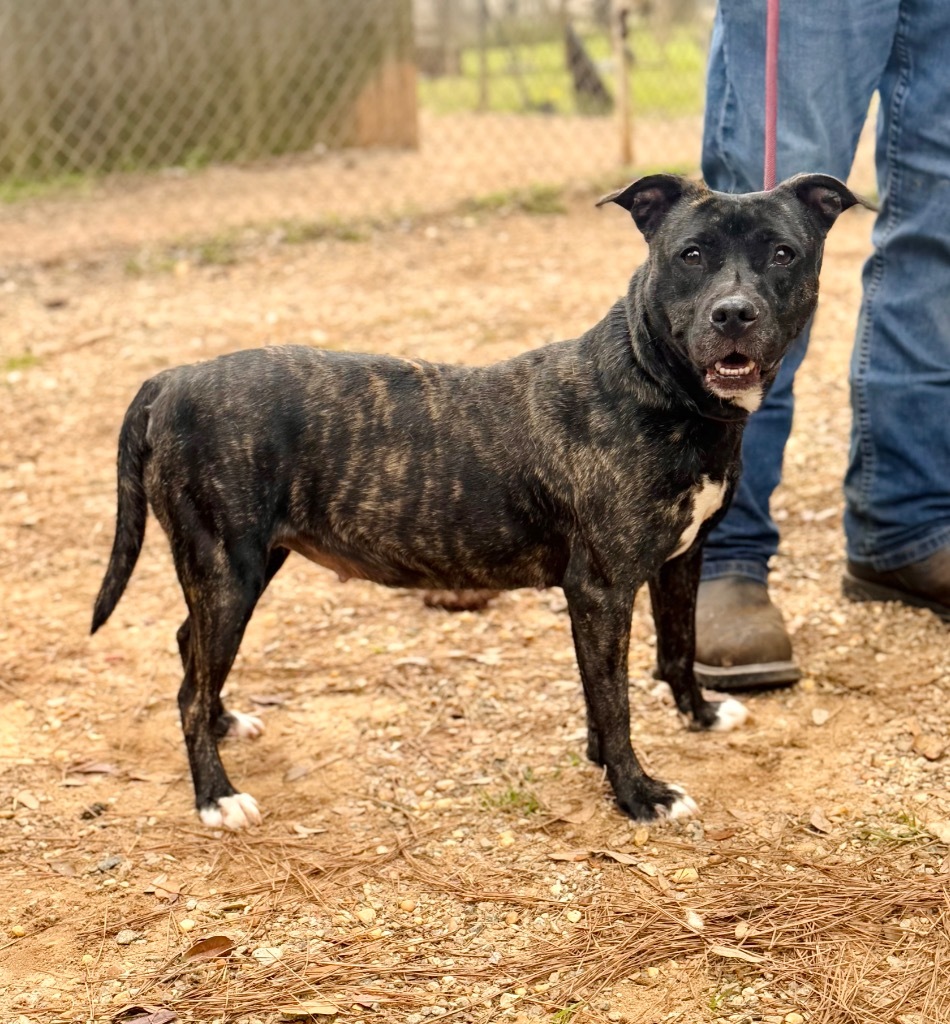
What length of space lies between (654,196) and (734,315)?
0.48 m

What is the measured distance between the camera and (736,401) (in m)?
3.30

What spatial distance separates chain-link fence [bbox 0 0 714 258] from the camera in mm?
9891

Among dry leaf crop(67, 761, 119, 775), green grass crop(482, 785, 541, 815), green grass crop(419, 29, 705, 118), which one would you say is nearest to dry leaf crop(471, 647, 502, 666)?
green grass crop(482, 785, 541, 815)

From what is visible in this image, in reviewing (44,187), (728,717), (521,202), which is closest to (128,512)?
(728,717)

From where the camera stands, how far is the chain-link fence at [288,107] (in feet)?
32.4

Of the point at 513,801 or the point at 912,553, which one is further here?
the point at 912,553

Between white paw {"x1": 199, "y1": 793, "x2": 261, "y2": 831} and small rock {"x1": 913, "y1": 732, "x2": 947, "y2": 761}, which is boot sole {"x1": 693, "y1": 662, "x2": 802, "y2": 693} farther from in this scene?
white paw {"x1": 199, "y1": 793, "x2": 261, "y2": 831}

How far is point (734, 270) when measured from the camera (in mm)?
3143

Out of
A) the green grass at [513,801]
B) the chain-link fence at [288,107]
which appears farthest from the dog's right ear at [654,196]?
the chain-link fence at [288,107]

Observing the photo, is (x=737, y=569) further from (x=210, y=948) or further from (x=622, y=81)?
(x=622, y=81)

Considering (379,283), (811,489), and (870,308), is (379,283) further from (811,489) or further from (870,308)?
(870,308)

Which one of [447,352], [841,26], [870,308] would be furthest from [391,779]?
[447,352]

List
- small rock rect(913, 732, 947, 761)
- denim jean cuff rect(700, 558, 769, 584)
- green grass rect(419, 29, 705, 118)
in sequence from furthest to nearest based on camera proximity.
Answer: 1. green grass rect(419, 29, 705, 118)
2. denim jean cuff rect(700, 558, 769, 584)
3. small rock rect(913, 732, 947, 761)

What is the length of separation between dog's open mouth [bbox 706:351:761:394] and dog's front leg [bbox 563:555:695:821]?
586 mm
